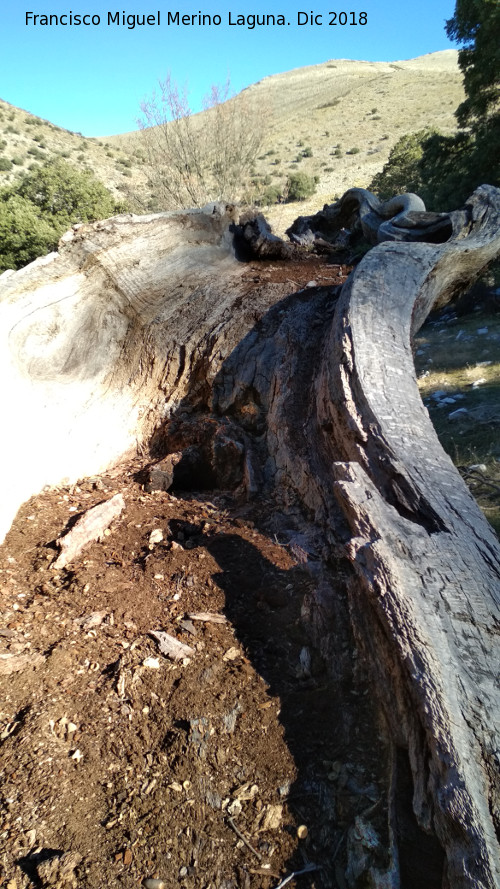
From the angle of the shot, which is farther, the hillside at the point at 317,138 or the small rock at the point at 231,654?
the hillside at the point at 317,138

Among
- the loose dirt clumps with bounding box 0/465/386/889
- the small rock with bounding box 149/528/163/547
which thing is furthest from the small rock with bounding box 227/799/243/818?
the small rock with bounding box 149/528/163/547

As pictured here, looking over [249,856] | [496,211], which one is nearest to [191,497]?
[249,856]

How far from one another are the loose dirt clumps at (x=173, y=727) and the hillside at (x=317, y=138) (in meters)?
17.5

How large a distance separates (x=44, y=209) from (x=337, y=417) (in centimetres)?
1506

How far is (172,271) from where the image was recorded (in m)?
3.49

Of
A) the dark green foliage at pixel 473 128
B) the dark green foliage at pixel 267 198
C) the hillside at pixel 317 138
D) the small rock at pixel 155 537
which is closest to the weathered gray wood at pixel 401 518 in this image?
the small rock at pixel 155 537

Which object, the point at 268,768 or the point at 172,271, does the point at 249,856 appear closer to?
the point at 268,768

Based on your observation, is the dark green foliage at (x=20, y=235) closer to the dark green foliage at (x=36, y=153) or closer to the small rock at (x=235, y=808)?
the small rock at (x=235, y=808)

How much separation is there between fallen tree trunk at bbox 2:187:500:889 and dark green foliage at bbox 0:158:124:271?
1082cm

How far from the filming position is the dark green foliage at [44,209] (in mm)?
12586

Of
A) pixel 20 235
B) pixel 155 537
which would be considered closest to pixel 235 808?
pixel 155 537

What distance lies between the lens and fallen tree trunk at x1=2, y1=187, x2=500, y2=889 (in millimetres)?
1102

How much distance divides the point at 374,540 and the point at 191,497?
3.94 ft

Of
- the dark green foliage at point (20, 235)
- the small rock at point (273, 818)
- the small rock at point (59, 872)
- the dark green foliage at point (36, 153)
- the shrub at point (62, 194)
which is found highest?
the dark green foliage at point (36, 153)
